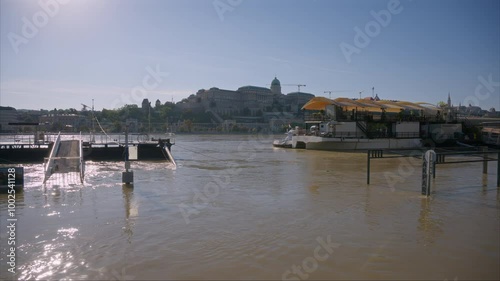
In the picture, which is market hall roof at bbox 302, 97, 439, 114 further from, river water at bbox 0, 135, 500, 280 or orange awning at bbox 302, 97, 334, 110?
river water at bbox 0, 135, 500, 280

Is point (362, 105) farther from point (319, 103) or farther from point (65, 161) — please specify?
point (65, 161)

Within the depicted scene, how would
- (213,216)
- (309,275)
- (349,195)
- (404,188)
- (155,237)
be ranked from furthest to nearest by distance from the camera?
(404,188)
(349,195)
(213,216)
(155,237)
(309,275)

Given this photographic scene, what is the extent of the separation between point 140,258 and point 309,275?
3817 mm

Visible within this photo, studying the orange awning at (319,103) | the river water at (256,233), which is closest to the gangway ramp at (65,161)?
the river water at (256,233)

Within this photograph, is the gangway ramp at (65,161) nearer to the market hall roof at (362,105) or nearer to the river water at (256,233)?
the river water at (256,233)

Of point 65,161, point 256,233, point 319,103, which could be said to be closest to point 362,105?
point 319,103

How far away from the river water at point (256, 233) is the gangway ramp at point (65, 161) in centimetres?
414

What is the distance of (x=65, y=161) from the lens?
1054 inches

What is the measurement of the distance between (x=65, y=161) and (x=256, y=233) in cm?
2065

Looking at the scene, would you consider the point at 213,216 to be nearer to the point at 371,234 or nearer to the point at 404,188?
the point at 371,234

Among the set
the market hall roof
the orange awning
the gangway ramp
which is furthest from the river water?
the orange awning

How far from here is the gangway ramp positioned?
23.0 metres

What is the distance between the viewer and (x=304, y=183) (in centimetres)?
2097

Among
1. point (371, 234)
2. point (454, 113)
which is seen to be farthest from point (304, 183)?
point (454, 113)
